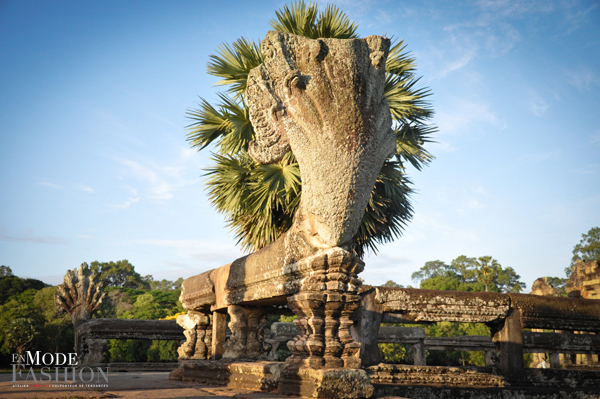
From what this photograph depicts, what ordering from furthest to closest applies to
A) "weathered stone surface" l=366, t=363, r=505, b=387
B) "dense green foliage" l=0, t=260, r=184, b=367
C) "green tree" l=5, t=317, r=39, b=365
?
"green tree" l=5, t=317, r=39, b=365 → "dense green foliage" l=0, t=260, r=184, b=367 → "weathered stone surface" l=366, t=363, r=505, b=387

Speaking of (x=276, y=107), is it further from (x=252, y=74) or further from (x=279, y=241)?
(x=279, y=241)

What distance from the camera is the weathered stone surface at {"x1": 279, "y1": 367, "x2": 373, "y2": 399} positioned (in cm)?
284

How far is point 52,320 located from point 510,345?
1884cm

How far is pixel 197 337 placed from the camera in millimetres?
5742

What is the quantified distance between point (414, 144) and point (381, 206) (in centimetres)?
150

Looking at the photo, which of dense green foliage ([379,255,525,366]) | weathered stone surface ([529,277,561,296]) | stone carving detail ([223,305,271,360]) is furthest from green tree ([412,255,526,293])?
stone carving detail ([223,305,271,360])

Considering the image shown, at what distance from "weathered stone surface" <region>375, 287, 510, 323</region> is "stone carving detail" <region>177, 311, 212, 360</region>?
2.15 metres

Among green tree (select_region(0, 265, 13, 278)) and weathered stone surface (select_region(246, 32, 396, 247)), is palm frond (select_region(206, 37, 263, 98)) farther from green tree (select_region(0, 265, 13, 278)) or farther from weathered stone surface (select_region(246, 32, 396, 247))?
green tree (select_region(0, 265, 13, 278))

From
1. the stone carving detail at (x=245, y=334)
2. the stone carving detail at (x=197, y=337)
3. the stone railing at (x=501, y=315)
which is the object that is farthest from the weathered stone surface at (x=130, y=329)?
the stone railing at (x=501, y=315)

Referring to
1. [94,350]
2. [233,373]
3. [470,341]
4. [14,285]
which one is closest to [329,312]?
[233,373]

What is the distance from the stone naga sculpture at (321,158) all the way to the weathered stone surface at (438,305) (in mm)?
1554

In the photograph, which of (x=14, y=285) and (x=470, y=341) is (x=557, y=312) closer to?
(x=470, y=341)

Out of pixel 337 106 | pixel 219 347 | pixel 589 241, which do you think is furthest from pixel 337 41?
pixel 589 241

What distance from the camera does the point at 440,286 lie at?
130 feet
